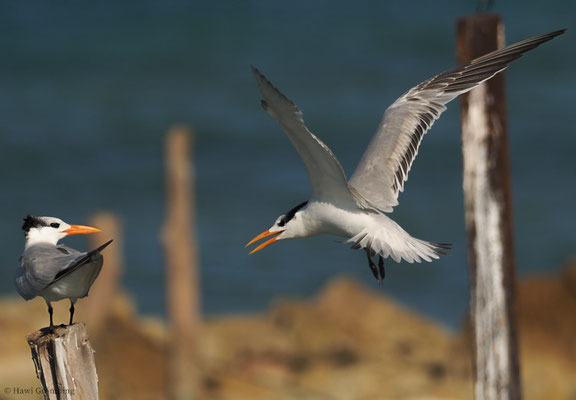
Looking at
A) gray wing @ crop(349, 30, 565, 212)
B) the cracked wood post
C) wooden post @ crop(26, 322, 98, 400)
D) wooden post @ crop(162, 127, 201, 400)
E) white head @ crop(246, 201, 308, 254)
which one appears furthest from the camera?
wooden post @ crop(162, 127, 201, 400)

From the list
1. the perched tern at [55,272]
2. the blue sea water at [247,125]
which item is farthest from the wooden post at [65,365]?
the blue sea water at [247,125]

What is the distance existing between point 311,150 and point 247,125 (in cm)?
1876

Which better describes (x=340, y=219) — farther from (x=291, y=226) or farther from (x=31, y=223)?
(x=31, y=223)

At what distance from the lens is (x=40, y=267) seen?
4.82 meters

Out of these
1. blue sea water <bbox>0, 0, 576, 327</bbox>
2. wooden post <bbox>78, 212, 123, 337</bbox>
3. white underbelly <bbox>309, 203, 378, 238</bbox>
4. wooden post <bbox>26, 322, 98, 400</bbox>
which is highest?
blue sea water <bbox>0, 0, 576, 327</bbox>

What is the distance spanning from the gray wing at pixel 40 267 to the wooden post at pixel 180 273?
23.8ft

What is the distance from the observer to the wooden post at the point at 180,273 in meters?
12.3

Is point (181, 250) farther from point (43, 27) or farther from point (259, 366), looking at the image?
point (43, 27)

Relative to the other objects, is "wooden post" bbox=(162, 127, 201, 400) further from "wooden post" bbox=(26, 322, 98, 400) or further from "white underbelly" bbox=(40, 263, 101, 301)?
"wooden post" bbox=(26, 322, 98, 400)

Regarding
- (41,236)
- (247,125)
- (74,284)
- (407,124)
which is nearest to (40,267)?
(74,284)

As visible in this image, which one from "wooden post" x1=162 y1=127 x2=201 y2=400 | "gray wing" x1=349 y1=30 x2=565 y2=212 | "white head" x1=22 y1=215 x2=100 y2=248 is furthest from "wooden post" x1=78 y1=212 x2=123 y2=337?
"white head" x1=22 y1=215 x2=100 y2=248

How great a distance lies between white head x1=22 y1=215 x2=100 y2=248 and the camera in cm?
534

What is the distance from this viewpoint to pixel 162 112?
2550 centimetres

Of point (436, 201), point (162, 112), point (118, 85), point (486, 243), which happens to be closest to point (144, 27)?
point (118, 85)
